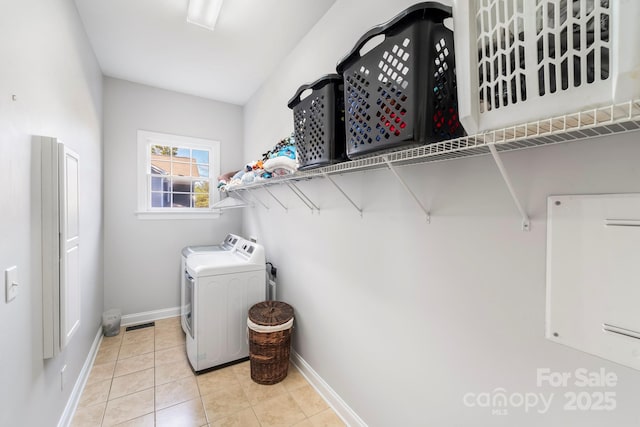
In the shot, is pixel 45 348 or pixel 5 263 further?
pixel 45 348

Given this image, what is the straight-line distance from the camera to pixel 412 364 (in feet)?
4.17

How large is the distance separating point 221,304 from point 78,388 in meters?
1.07

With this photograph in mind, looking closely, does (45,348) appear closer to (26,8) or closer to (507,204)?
(26,8)

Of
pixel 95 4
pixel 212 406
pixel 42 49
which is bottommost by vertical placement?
pixel 212 406

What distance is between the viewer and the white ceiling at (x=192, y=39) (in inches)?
73.9

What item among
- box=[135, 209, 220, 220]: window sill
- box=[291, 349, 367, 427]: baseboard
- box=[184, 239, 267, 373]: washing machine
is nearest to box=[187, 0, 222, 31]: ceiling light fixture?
box=[184, 239, 267, 373]: washing machine

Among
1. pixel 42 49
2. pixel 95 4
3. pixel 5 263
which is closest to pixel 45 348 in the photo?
pixel 5 263

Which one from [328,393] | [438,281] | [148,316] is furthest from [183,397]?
[438,281]

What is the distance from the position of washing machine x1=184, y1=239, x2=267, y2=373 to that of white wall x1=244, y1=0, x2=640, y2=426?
52 centimetres

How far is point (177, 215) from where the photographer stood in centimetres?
329

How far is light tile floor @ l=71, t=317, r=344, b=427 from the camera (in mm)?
1687

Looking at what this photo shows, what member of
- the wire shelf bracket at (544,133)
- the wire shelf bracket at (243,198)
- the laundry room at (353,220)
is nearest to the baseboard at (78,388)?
the laundry room at (353,220)

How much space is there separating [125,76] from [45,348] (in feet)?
9.12

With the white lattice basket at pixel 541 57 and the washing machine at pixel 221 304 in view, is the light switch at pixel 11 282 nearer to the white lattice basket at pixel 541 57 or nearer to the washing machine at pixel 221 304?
the washing machine at pixel 221 304
